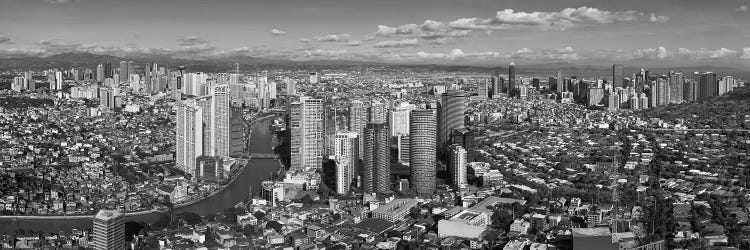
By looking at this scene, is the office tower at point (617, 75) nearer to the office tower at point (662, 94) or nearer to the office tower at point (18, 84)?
the office tower at point (662, 94)

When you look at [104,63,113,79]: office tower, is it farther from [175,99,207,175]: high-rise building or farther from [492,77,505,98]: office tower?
[492,77,505,98]: office tower

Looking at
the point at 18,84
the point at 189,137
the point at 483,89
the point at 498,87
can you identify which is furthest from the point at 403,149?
the point at 18,84

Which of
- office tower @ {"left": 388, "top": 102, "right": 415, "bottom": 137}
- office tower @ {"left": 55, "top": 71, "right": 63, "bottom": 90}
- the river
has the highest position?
office tower @ {"left": 55, "top": 71, "right": 63, "bottom": 90}

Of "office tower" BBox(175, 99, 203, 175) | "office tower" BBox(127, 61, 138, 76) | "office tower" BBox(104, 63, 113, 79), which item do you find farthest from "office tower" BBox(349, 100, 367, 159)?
"office tower" BBox(104, 63, 113, 79)

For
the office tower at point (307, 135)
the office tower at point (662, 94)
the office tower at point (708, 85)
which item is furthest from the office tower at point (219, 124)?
the office tower at point (708, 85)

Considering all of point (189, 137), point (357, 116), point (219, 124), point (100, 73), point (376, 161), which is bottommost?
point (376, 161)

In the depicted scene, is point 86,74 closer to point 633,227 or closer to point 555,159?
point 555,159

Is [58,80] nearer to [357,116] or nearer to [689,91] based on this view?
[357,116]

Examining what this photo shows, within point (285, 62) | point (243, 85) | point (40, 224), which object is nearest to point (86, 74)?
point (243, 85)
